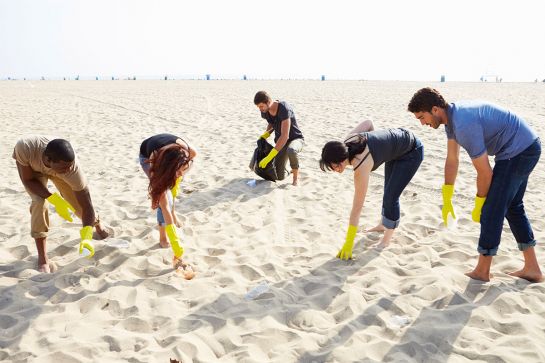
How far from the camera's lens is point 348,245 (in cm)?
342

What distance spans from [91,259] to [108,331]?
114cm

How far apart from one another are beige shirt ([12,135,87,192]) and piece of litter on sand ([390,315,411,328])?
263 cm

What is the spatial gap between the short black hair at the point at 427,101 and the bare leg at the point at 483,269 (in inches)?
47.6

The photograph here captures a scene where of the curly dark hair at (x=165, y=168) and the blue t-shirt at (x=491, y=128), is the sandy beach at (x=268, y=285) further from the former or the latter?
the blue t-shirt at (x=491, y=128)

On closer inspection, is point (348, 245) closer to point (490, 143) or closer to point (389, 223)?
point (389, 223)

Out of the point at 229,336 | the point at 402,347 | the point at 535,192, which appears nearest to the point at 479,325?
the point at 402,347

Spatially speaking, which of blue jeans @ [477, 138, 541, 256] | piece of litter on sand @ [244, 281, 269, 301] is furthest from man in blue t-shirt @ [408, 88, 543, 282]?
piece of litter on sand @ [244, 281, 269, 301]

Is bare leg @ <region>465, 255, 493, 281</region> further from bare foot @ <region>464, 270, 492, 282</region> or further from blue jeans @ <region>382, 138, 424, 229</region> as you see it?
blue jeans @ <region>382, 138, 424, 229</region>

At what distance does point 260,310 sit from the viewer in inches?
111

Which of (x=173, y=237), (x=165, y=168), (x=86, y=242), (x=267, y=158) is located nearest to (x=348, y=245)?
(x=173, y=237)

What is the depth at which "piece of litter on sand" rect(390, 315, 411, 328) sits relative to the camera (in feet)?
8.66

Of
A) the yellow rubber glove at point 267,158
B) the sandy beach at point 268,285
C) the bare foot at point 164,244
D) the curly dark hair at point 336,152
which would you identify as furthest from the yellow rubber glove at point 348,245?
the yellow rubber glove at point 267,158

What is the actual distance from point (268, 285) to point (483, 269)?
164 centimetres

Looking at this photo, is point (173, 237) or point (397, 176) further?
point (397, 176)
